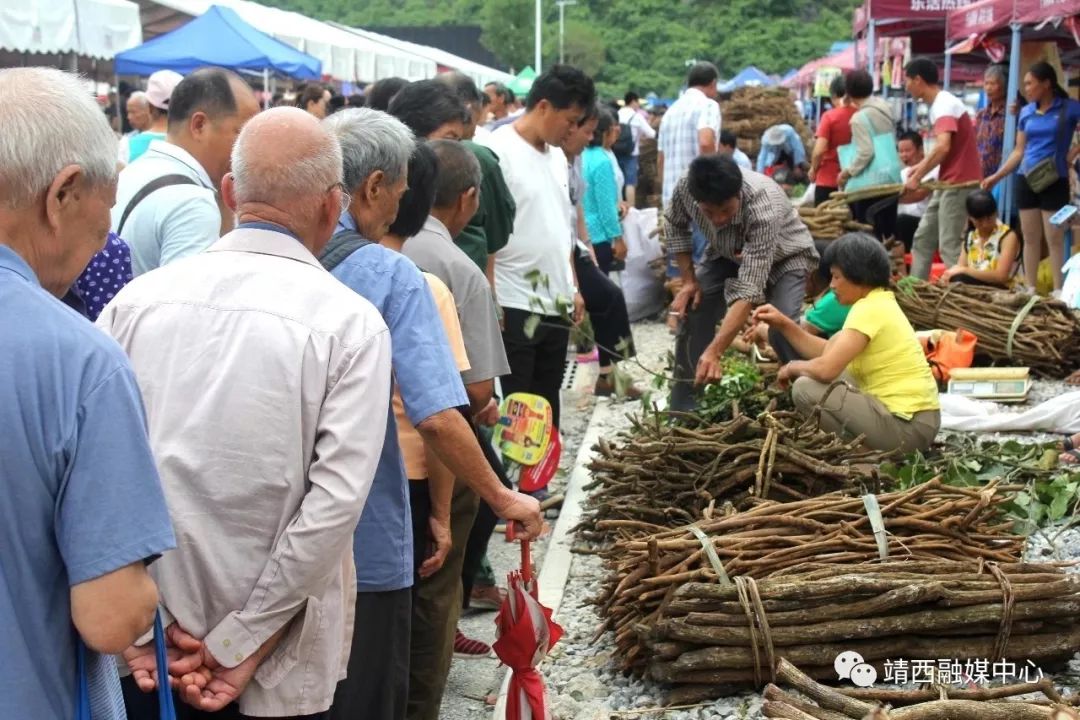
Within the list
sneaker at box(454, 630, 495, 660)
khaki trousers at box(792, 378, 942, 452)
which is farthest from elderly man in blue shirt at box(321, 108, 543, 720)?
khaki trousers at box(792, 378, 942, 452)

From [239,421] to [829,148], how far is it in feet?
38.8

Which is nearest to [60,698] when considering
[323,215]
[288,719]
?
[288,719]

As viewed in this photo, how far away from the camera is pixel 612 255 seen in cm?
1135

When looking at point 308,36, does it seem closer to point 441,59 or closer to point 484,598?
point 441,59

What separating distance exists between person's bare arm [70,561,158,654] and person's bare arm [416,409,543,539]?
1.23 m

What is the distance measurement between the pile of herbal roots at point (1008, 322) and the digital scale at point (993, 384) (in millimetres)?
646

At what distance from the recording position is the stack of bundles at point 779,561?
4.34 m

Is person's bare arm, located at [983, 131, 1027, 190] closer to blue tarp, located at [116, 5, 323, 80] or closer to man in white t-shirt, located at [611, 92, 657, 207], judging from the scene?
man in white t-shirt, located at [611, 92, 657, 207]

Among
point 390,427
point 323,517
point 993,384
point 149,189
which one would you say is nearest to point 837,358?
point 993,384

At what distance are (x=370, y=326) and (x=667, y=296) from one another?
11.1m

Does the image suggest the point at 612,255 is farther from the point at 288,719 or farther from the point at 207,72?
the point at 288,719

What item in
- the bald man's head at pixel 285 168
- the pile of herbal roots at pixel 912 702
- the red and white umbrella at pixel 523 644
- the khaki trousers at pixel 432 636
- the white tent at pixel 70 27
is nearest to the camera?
the bald man's head at pixel 285 168

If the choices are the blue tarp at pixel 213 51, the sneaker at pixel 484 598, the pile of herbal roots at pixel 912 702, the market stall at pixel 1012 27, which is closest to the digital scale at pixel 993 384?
the market stall at pixel 1012 27

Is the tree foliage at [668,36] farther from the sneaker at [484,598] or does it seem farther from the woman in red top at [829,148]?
the sneaker at [484,598]
